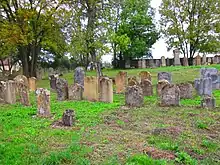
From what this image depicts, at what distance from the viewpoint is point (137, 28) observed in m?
41.6

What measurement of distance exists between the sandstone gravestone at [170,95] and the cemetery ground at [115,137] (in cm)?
62

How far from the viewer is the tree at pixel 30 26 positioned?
23062mm

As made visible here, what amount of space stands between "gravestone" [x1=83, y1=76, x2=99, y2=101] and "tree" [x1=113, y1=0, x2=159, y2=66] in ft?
93.7

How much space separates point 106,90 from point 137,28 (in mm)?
31438

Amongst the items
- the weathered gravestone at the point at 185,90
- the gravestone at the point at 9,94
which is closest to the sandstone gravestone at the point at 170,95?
the weathered gravestone at the point at 185,90

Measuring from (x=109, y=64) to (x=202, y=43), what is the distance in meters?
13.5

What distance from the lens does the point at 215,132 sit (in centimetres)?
705

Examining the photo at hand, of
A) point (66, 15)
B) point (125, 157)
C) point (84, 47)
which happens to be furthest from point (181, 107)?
point (66, 15)

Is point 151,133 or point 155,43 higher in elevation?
point 155,43

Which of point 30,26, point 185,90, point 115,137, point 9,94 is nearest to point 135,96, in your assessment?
point 185,90

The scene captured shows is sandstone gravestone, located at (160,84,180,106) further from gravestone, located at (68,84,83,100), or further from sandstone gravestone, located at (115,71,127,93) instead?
sandstone gravestone, located at (115,71,127,93)

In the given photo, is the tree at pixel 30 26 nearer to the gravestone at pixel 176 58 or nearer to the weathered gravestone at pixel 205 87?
the gravestone at pixel 176 58

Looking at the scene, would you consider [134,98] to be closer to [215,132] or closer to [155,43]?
[215,132]

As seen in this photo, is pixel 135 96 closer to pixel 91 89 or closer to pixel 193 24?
pixel 91 89
